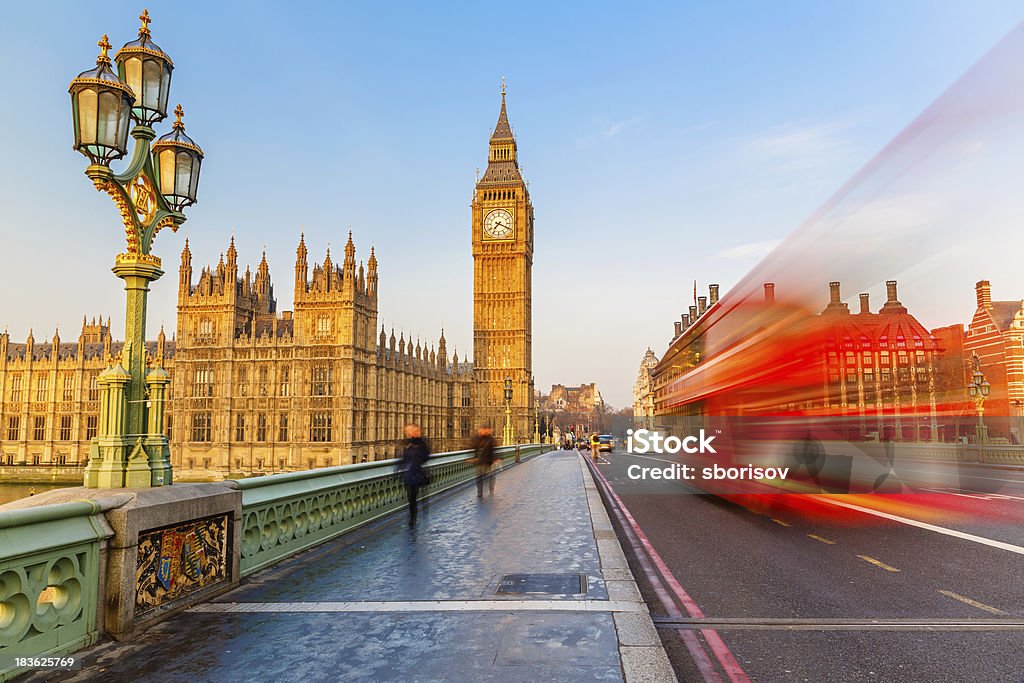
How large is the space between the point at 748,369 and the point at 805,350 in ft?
6.57

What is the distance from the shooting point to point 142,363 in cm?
736

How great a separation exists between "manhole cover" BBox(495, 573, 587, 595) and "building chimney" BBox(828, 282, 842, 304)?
943 cm

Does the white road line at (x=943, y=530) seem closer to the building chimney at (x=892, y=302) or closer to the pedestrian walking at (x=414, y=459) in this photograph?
the building chimney at (x=892, y=302)

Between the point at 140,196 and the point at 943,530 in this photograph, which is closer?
the point at 140,196

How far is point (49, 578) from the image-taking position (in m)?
5.02

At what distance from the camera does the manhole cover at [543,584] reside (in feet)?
24.0

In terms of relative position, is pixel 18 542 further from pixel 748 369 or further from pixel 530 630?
pixel 748 369

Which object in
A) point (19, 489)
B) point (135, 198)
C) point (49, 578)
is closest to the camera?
point (49, 578)

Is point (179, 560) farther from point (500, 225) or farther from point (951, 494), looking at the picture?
point (500, 225)

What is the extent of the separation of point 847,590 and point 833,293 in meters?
8.16

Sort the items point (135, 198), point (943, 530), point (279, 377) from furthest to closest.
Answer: point (279, 377), point (943, 530), point (135, 198)

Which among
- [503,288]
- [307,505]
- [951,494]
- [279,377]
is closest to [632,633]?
[307,505]

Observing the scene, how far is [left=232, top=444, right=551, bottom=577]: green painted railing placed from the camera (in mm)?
8406

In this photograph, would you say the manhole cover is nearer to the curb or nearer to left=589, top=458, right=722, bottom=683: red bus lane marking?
the curb
